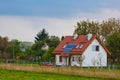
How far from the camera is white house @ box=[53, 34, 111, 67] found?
2574 inches

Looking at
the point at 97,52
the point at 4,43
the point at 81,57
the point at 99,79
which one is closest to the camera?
the point at 99,79

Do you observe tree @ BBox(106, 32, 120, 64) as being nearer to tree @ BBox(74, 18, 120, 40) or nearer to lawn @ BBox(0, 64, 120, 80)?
tree @ BBox(74, 18, 120, 40)

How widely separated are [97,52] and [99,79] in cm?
3564

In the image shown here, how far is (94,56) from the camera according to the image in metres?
67.1

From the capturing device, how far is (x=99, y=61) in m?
65.0

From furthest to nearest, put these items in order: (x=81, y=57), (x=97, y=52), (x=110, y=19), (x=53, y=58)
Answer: (x=110, y=19) < (x=53, y=58) < (x=97, y=52) < (x=81, y=57)

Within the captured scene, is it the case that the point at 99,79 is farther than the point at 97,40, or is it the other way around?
the point at 97,40

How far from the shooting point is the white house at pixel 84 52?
65.4m

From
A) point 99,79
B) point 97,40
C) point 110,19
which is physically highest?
point 110,19

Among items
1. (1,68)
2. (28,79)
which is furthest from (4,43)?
(28,79)

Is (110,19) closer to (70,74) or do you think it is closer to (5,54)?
(5,54)

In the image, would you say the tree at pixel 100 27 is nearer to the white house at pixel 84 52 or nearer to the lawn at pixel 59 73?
the white house at pixel 84 52

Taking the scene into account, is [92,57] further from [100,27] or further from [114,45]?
[100,27]

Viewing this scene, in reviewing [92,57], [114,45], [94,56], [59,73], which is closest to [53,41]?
[114,45]
